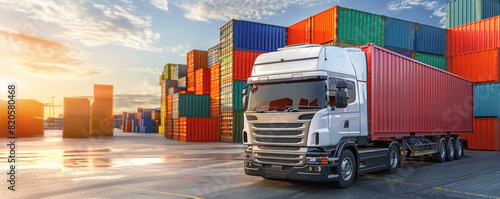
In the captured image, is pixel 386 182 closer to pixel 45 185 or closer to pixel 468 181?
pixel 468 181

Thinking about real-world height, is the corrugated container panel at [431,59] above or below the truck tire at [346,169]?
above

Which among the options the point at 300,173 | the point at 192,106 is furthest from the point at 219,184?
the point at 192,106

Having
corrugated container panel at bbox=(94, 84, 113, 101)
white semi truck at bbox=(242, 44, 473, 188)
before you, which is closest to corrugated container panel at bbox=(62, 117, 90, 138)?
corrugated container panel at bbox=(94, 84, 113, 101)

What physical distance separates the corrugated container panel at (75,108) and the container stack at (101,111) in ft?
8.57

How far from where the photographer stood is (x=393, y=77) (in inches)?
449

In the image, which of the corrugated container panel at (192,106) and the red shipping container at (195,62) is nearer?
the corrugated container panel at (192,106)

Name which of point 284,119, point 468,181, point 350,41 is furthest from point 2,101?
point 468,181

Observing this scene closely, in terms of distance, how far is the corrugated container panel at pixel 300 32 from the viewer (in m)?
27.5

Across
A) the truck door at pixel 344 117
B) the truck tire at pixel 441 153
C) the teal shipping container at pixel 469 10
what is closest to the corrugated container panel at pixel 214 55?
the teal shipping container at pixel 469 10

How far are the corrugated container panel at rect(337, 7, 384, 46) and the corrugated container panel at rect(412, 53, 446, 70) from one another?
363 centimetres

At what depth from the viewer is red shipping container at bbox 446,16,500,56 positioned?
2500 centimetres

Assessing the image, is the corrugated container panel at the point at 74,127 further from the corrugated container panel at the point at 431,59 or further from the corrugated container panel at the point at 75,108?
the corrugated container panel at the point at 431,59

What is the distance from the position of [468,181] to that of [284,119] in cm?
597

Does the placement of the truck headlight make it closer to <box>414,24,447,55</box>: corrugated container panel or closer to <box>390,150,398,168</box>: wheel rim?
<box>390,150,398,168</box>: wheel rim
